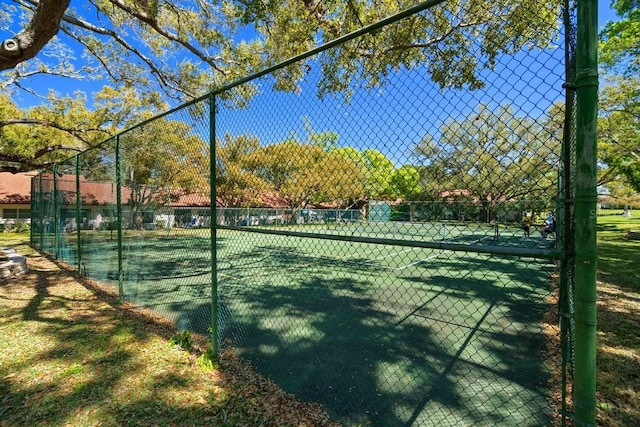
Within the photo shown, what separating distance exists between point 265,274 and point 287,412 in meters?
6.88

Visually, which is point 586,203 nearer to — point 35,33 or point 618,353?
point 618,353

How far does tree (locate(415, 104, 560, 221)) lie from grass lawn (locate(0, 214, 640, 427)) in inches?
80.4

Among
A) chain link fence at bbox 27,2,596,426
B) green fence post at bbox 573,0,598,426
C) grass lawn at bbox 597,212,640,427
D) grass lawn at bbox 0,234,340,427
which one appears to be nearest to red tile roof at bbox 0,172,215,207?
chain link fence at bbox 27,2,596,426

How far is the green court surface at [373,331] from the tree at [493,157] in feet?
5.59

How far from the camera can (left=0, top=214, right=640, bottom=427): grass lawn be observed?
8.13ft

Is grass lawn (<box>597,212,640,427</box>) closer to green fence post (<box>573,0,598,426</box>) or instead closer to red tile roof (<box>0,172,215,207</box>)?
green fence post (<box>573,0,598,426</box>)

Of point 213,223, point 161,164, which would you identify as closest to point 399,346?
point 213,223

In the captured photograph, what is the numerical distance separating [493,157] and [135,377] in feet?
11.3

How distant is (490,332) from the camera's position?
4.36 metres

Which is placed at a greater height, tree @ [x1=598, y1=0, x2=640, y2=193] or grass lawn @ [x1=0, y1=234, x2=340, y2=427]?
tree @ [x1=598, y1=0, x2=640, y2=193]

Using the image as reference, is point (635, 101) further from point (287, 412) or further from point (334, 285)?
point (287, 412)

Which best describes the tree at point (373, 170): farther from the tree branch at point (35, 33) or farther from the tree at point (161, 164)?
the tree branch at point (35, 33)

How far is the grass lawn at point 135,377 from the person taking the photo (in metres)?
2.48

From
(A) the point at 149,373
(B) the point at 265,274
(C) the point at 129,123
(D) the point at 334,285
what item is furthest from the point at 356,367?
(C) the point at 129,123
